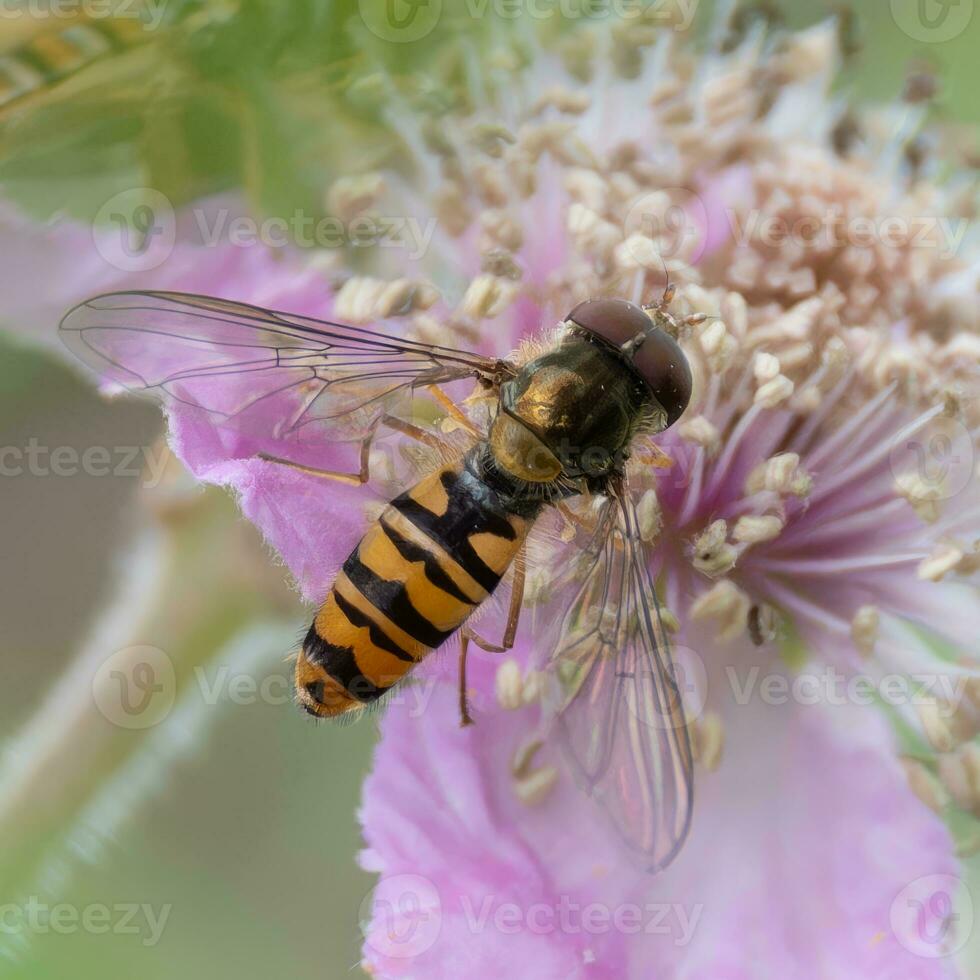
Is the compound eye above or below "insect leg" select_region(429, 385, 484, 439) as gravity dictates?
above

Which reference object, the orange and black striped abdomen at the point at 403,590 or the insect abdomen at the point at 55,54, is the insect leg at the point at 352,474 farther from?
the insect abdomen at the point at 55,54

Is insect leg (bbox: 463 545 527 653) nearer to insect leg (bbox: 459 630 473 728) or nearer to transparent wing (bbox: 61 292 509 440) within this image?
A: insect leg (bbox: 459 630 473 728)

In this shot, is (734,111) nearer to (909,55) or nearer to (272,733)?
(909,55)

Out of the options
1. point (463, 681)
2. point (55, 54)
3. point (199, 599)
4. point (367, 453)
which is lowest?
point (199, 599)

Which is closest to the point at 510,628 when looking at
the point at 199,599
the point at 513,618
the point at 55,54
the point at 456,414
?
the point at 513,618

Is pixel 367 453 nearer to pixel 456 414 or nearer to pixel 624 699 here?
pixel 456 414

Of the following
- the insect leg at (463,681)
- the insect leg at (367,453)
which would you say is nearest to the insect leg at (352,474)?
the insect leg at (367,453)

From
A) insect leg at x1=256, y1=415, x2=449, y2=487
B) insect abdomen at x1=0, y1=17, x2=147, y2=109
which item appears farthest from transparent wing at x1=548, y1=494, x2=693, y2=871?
insect abdomen at x1=0, y1=17, x2=147, y2=109
